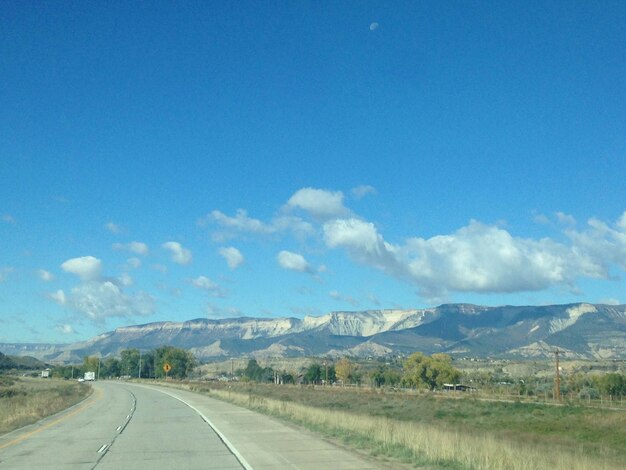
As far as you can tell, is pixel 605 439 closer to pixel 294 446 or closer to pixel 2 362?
pixel 294 446

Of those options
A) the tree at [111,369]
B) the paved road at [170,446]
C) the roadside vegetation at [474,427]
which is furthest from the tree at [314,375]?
the paved road at [170,446]

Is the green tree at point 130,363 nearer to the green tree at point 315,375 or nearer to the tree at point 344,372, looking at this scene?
the green tree at point 315,375

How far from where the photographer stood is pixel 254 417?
31547 millimetres

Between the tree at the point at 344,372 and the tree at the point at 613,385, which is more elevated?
the tree at the point at 344,372

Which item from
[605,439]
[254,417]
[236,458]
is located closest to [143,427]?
[254,417]

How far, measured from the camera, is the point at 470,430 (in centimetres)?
3741

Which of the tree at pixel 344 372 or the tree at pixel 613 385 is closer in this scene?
the tree at pixel 613 385

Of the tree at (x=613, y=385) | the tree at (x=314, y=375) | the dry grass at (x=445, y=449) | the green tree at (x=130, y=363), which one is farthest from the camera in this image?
the green tree at (x=130, y=363)

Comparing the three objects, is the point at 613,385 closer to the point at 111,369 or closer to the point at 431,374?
the point at 431,374

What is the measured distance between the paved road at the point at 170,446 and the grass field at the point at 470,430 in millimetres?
1656

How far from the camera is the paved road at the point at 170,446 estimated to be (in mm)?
15234

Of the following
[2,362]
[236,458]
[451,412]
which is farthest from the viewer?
[2,362]

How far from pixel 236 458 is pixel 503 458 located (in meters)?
6.10

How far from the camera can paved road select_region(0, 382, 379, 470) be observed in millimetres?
15234
